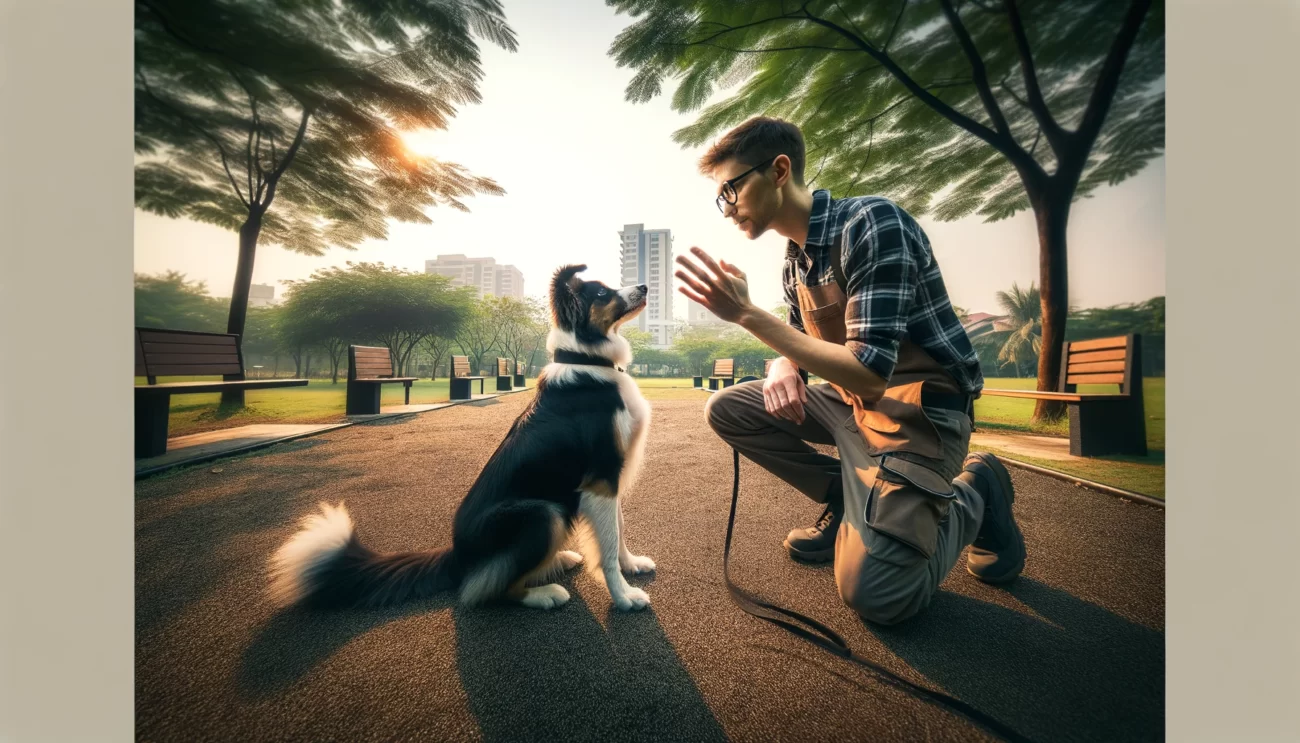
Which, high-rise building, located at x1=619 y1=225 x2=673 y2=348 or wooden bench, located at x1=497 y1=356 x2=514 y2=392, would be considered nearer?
high-rise building, located at x1=619 y1=225 x2=673 y2=348

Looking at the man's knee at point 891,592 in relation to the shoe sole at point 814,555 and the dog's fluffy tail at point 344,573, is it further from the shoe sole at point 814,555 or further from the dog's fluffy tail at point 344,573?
the dog's fluffy tail at point 344,573

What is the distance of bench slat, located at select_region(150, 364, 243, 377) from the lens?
2582 millimetres

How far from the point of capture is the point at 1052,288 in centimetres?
304

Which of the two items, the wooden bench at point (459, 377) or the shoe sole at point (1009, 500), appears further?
the wooden bench at point (459, 377)

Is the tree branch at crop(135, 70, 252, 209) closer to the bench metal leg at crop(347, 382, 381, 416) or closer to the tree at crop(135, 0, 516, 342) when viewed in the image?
the tree at crop(135, 0, 516, 342)

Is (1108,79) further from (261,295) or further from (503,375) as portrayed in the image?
(503,375)

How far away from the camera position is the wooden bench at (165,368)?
2537 millimetres

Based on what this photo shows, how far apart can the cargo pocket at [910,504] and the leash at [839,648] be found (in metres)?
0.38

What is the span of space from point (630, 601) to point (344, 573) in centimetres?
111

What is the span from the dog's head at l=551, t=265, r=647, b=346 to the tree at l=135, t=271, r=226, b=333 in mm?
2644

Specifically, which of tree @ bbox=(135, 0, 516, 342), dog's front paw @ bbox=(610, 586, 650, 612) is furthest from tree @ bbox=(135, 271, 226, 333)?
dog's front paw @ bbox=(610, 586, 650, 612)

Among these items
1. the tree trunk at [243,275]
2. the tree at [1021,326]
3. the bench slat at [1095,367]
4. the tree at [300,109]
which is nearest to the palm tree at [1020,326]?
the tree at [1021,326]
